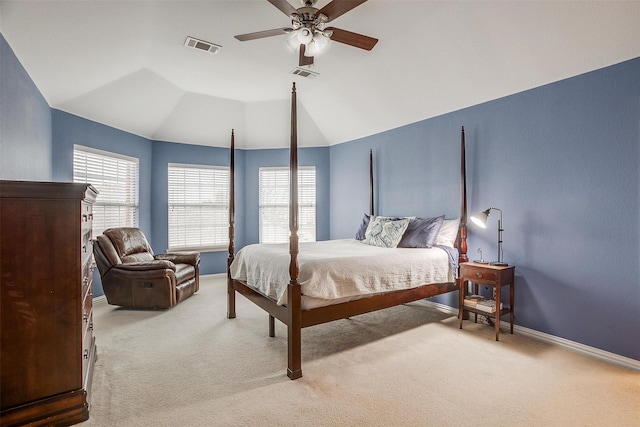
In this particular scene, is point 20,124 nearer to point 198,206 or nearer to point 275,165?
point 198,206

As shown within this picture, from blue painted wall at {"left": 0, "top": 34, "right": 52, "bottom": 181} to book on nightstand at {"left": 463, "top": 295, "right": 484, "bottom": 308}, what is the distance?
4.30m

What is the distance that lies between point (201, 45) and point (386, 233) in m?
2.94

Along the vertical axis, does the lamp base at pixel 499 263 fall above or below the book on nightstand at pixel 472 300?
above

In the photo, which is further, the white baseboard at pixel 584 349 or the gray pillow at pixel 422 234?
the gray pillow at pixel 422 234

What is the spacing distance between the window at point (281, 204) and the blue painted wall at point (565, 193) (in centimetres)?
264

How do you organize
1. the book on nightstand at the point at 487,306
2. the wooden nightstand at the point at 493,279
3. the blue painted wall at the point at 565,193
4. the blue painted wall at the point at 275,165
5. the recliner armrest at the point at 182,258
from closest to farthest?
the blue painted wall at the point at 565,193 < the wooden nightstand at the point at 493,279 < the book on nightstand at the point at 487,306 < the recliner armrest at the point at 182,258 < the blue painted wall at the point at 275,165

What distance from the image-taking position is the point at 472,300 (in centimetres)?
343

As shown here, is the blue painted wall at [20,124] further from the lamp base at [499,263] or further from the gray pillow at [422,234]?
the lamp base at [499,263]

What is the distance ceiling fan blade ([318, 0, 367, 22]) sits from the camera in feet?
7.32

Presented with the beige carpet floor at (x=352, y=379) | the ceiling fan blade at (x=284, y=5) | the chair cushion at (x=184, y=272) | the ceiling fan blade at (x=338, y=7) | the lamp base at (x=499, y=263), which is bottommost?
the beige carpet floor at (x=352, y=379)

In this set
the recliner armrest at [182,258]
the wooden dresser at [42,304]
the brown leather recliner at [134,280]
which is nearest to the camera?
the wooden dresser at [42,304]

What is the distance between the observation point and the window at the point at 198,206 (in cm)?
579

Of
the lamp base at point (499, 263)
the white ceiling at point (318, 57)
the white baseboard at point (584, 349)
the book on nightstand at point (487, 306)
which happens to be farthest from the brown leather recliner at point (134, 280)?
the white baseboard at point (584, 349)

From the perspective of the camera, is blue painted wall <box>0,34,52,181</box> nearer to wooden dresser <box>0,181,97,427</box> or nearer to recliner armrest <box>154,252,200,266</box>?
wooden dresser <box>0,181,97,427</box>
